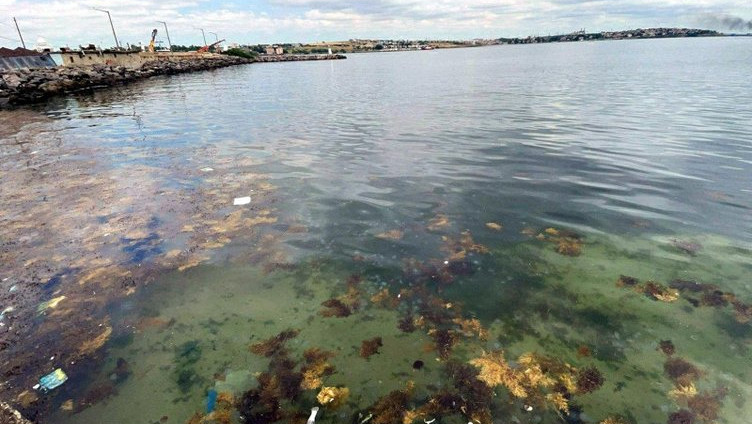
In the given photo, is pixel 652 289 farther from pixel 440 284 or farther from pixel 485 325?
pixel 440 284

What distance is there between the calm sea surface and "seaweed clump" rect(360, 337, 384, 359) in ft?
0.35

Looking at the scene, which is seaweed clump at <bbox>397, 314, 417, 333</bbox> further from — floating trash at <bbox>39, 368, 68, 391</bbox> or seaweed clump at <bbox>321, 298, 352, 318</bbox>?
floating trash at <bbox>39, 368, 68, 391</bbox>

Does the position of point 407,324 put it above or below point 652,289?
above

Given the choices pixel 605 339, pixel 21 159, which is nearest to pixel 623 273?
pixel 605 339

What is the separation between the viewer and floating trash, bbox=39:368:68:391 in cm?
446

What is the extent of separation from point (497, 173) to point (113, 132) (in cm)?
1961

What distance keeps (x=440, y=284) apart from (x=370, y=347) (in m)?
1.87

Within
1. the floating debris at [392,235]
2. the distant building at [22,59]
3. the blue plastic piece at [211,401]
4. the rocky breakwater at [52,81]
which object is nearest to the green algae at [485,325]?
the blue plastic piece at [211,401]

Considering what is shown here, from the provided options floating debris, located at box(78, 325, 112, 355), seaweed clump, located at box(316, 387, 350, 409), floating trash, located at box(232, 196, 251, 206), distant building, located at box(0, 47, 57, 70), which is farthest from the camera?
distant building, located at box(0, 47, 57, 70)

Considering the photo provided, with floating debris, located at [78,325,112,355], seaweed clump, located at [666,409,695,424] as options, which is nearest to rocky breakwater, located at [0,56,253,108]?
floating debris, located at [78,325,112,355]

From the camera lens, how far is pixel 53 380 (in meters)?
4.55

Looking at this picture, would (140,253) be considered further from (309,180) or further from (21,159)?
(21,159)

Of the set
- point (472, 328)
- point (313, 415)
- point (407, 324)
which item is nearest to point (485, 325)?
point (472, 328)

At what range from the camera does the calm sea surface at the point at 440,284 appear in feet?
14.2
